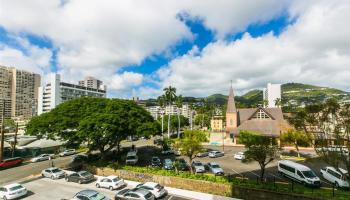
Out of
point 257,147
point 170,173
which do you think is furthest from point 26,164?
point 257,147

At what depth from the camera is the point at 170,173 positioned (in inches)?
1238

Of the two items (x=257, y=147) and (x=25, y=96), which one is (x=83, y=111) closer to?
(x=257, y=147)

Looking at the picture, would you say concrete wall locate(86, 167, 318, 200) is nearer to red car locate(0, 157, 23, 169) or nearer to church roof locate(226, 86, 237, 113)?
red car locate(0, 157, 23, 169)

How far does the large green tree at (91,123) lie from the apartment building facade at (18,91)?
14181cm

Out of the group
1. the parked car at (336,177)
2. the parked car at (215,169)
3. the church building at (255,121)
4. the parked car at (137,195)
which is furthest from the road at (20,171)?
the church building at (255,121)

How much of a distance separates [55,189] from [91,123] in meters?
9.97

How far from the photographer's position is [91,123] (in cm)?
3603

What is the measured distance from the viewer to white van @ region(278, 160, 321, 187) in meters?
27.9

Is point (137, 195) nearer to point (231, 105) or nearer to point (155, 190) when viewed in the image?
point (155, 190)

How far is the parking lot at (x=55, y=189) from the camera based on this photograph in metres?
28.1

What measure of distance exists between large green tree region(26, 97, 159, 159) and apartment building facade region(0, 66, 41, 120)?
142 m

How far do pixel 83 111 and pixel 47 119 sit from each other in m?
5.62

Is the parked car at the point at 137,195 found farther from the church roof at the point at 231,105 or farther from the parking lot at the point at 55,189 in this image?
the church roof at the point at 231,105

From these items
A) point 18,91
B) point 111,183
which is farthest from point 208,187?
point 18,91
